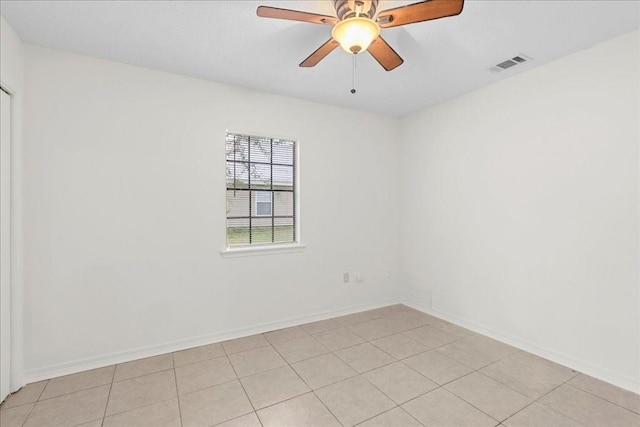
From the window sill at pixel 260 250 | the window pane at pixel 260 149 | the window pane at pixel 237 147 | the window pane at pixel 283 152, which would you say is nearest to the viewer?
the window sill at pixel 260 250

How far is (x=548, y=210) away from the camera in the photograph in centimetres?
279

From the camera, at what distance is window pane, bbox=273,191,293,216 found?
365 centimetres

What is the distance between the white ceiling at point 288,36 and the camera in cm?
202

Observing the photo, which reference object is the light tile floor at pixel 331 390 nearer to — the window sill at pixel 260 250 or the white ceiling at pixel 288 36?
the window sill at pixel 260 250

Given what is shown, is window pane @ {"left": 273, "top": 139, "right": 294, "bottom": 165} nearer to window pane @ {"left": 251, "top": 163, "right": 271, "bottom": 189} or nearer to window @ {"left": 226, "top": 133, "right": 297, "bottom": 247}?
window @ {"left": 226, "top": 133, "right": 297, "bottom": 247}

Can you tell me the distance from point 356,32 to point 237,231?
7.77ft

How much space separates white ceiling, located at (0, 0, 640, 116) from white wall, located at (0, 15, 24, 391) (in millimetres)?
217

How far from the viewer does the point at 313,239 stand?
12.3ft

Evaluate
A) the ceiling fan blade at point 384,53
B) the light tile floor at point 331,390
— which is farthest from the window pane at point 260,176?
the ceiling fan blade at point 384,53

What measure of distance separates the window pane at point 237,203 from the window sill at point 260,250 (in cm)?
39

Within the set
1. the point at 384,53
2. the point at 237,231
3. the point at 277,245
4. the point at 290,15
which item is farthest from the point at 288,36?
the point at 277,245

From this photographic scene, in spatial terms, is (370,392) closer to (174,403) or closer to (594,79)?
(174,403)

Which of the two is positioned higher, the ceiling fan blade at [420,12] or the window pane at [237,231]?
the ceiling fan blade at [420,12]

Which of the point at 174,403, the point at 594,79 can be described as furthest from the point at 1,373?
the point at 594,79
